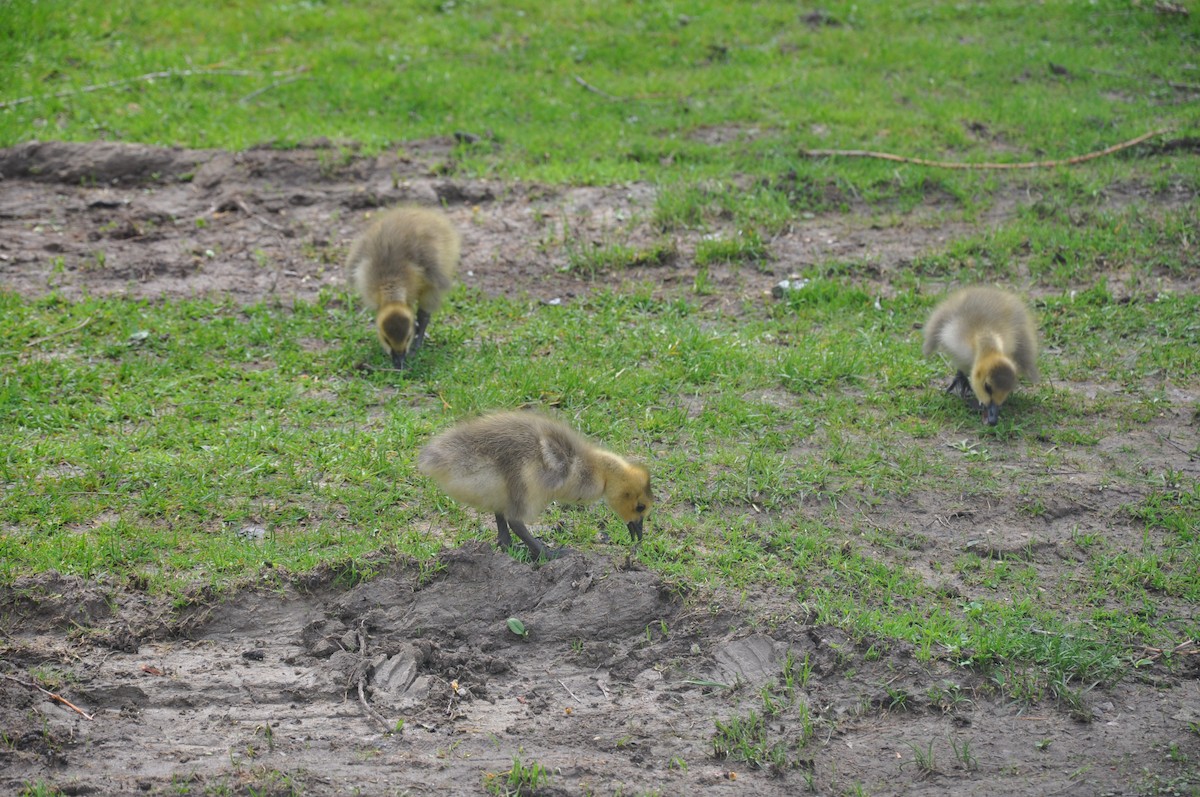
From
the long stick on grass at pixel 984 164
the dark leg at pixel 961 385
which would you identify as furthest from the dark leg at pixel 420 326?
the long stick on grass at pixel 984 164

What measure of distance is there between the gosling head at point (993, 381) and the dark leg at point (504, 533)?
385 cm

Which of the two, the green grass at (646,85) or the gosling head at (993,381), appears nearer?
the gosling head at (993,381)

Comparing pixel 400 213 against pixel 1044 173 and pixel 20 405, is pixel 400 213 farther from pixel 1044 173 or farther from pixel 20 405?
pixel 1044 173

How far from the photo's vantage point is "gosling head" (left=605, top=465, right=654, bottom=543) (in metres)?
6.44

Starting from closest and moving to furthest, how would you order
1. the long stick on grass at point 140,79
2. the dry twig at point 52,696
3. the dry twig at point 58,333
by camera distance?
the dry twig at point 52,696 → the dry twig at point 58,333 → the long stick on grass at point 140,79

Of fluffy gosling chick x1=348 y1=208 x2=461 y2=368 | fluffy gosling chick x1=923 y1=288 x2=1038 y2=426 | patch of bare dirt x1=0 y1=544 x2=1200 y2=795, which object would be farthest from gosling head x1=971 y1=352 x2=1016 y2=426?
fluffy gosling chick x1=348 y1=208 x2=461 y2=368

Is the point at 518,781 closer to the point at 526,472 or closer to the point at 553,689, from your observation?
the point at 553,689

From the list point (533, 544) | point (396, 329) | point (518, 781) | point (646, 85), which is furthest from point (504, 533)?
point (646, 85)

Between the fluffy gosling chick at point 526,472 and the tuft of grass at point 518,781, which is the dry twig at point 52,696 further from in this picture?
the fluffy gosling chick at point 526,472

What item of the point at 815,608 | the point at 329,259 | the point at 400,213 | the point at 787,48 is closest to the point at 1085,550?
the point at 815,608

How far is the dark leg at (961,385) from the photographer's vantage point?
28.8 feet

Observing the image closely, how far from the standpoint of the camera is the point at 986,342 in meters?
8.38

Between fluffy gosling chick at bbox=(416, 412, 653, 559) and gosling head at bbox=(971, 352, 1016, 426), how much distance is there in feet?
10.2

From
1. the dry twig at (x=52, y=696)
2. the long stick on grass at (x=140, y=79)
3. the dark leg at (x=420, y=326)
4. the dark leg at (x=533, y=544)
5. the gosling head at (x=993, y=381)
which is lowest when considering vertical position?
the dry twig at (x=52, y=696)
